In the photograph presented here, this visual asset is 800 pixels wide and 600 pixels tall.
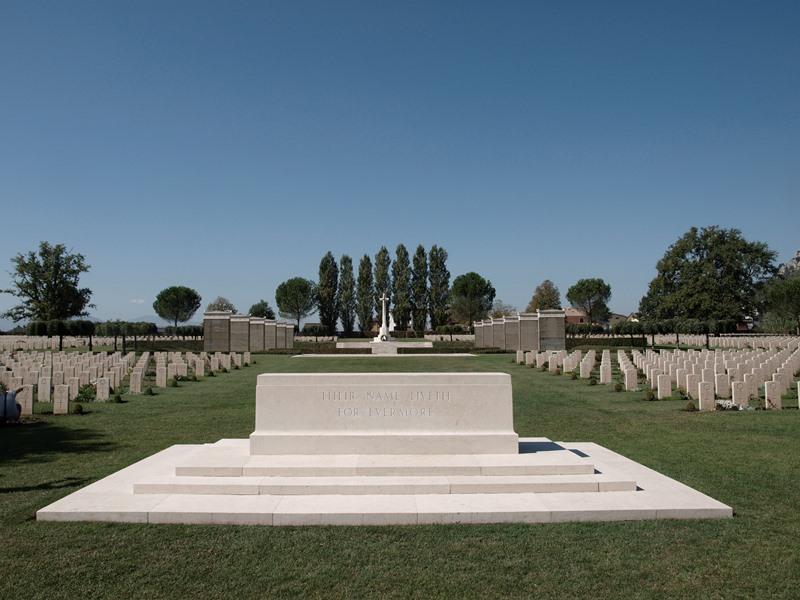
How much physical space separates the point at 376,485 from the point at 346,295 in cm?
Result: 6746

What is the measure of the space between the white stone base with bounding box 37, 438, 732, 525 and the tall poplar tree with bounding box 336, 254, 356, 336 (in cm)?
6614

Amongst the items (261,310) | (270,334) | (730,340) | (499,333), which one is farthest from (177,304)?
(730,340)

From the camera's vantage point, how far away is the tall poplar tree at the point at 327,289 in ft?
237

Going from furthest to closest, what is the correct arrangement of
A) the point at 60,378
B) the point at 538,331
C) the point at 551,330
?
1. the point at 538,331
2. the point at 551,330
3. the point at 60,378

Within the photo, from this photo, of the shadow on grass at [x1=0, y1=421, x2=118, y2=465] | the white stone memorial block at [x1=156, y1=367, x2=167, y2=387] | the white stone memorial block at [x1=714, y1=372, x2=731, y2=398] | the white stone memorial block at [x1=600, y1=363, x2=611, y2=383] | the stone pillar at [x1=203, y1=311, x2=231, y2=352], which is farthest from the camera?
the stone pillar at [x1=203, y1=311, x2=231, y2=352]

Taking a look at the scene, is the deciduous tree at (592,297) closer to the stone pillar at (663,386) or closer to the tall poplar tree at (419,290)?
the tall poplar tree at (419,290)

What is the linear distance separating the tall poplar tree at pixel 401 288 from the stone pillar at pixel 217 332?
35.5 metres

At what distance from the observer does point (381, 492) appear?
5.96 m

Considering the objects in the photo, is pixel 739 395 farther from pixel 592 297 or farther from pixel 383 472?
pixel 592 297

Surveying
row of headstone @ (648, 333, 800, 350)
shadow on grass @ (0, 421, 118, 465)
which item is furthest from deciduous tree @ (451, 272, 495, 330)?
shadow on grass @ (0, 421, 118, 465)

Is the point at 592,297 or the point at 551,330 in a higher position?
the point at 592,297

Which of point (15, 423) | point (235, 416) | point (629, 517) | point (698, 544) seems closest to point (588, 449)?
point (629, 517)

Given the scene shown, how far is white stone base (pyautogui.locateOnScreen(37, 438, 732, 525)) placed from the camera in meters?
5.36

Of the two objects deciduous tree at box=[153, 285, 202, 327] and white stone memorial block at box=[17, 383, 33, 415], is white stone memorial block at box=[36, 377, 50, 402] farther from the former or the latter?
deciduous tree at box=[153, 285, 202, 327]
